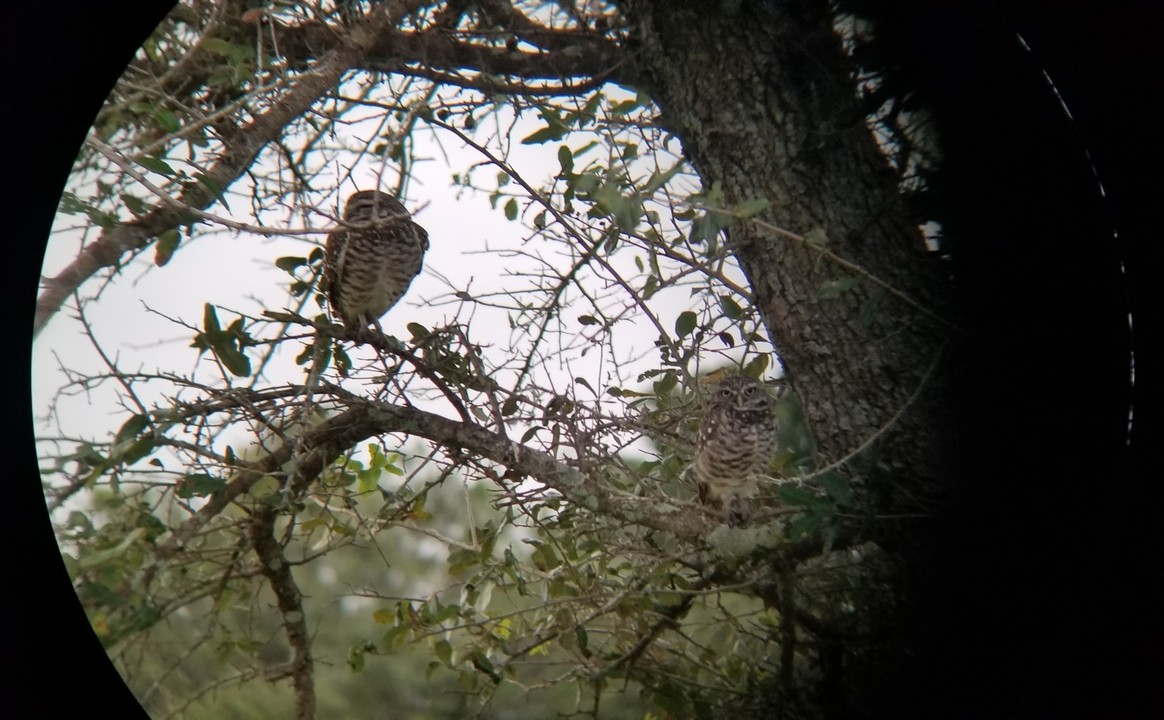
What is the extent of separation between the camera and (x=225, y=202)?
1130 mm

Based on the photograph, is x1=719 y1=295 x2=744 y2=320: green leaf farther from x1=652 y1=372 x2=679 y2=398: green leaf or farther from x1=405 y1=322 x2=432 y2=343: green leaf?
x1=405 y1=322 x2=432 y2=343: green leaf

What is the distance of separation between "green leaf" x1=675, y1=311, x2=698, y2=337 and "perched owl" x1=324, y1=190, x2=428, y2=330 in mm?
288

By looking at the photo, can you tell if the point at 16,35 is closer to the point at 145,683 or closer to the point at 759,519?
the point at 145,683

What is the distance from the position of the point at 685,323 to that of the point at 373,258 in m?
0.36

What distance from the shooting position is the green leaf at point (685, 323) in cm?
108

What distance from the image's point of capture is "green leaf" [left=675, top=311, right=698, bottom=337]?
1081mm

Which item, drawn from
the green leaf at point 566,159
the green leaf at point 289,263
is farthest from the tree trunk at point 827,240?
the green leaf at point 289,263

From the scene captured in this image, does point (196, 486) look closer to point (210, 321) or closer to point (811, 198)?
point (210, 321)

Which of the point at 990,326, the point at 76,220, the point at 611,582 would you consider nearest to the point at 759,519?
the point at 611,582

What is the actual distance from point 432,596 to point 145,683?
12.8 inches

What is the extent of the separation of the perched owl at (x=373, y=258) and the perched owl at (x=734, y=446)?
1.26 feet

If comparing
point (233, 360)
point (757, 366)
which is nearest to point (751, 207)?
point (757, 366)

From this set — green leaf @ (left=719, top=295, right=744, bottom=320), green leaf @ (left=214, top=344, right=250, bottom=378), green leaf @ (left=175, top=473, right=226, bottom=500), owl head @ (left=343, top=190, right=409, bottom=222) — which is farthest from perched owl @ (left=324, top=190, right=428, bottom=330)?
green leaf @ (left=719, top=295, right=744, bottom=320)

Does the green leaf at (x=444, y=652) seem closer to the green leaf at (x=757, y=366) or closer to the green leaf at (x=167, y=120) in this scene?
the green leaf at (x=757, y=366)
